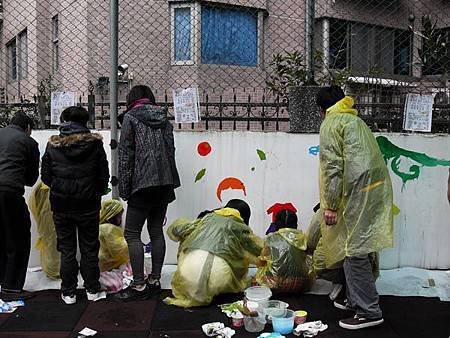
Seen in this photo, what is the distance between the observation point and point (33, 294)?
4.56 m

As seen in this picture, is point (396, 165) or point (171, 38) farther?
point (171, 38)

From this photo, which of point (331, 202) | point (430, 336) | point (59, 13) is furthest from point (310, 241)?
point (59, 13)

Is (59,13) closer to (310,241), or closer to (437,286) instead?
(310,241)

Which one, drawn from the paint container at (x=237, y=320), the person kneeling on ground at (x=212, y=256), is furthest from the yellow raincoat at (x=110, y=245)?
the paint container at (x=237, y=320)

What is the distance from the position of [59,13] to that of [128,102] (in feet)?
17.9

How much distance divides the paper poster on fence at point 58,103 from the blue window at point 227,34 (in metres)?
3.57

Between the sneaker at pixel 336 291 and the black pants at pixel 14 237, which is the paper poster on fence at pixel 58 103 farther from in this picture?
the sneaker at pixel 336 291

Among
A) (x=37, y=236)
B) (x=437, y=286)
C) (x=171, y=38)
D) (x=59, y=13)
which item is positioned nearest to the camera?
(x=437, y=286)

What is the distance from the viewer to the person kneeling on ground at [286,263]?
14.5ft

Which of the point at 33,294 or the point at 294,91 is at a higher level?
the point at 294,91

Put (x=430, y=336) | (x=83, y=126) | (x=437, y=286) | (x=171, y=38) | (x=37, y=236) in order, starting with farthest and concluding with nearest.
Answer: (x=171, y=38), (x=37, y=236), (x=437, y=286), (x=83, y=126), (x=430, y=336)

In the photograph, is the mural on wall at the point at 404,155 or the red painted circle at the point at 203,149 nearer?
the mural on wall at the point at 404,155

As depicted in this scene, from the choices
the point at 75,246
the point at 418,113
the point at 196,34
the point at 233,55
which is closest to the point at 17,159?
the point at 75,246

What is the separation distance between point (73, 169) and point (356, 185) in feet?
7.28
